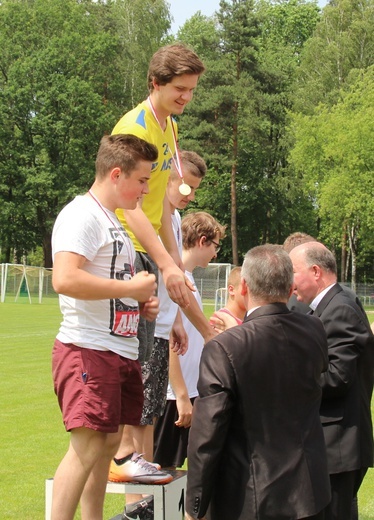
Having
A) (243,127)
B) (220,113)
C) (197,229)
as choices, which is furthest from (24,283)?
(197,229)

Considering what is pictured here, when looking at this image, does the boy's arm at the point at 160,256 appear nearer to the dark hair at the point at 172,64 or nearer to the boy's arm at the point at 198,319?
the boy's arm at the point at 198,319

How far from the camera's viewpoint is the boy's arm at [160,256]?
4531 mm

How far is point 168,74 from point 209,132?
166 ft

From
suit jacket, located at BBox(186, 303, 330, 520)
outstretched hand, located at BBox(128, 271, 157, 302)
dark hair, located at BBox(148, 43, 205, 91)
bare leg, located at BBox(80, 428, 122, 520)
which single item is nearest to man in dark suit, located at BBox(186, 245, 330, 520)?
suit jacket, located at BBox(186, 303, 330, 520)

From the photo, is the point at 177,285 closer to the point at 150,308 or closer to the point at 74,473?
the point at 150,308

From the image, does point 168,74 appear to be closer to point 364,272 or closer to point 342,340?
point 342,340

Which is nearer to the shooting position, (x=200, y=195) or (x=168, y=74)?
(x=168, y=74)

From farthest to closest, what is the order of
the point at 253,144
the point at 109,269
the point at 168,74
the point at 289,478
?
the point at 253,144, the point at 168,74, the point at 109,269, the point at 289,478

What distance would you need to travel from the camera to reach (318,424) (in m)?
4.17

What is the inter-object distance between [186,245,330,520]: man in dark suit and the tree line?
5027 centimetres

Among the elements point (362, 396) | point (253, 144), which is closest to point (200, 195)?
point (253, 144)

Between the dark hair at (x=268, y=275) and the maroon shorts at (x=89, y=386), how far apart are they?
81 centimetres

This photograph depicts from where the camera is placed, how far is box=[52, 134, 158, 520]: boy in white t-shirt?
4.11 meters

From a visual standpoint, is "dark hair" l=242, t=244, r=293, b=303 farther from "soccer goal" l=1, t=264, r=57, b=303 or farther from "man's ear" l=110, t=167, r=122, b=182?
"soccer goal" l=1, t=264, r=57, b=303
